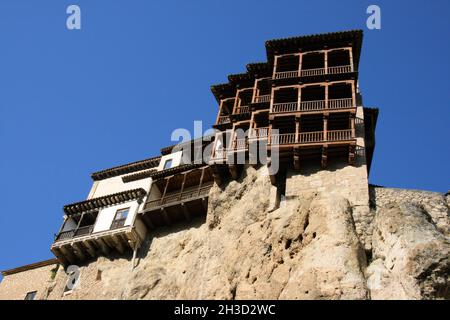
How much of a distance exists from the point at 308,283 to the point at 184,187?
17.9 m

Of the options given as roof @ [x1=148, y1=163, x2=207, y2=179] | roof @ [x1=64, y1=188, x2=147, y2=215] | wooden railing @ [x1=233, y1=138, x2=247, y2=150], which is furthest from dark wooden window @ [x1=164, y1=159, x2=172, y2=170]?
wooden railing @ [x1=233, y1=138, x2=247, y2=150]

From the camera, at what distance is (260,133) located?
34.4 metres

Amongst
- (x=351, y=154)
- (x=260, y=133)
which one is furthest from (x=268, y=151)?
(x=351, y=154)

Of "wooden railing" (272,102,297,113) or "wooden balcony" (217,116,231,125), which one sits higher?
"wooden balcony" (217,116,231,125)

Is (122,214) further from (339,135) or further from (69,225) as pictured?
(339,135)

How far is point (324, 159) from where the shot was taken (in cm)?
3034

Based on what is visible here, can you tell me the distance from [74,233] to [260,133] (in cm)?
1541

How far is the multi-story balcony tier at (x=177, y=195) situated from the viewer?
3619 centimetres

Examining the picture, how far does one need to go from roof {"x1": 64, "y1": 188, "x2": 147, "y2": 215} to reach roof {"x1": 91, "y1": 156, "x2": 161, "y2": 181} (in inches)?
230

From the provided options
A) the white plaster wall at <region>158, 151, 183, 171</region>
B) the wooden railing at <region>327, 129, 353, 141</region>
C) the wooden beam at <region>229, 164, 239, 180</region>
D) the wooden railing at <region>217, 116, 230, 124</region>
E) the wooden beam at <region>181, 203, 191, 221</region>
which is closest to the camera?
the wooden railing at <region>327, 129, 353, 141</region>

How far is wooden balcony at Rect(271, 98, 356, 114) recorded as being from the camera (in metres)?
32.0

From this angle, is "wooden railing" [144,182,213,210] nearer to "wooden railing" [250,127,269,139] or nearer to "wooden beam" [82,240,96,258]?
"wooden beam" [82,240,96,258]

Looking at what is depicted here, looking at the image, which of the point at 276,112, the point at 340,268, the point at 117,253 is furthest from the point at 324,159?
the point at 117,253
